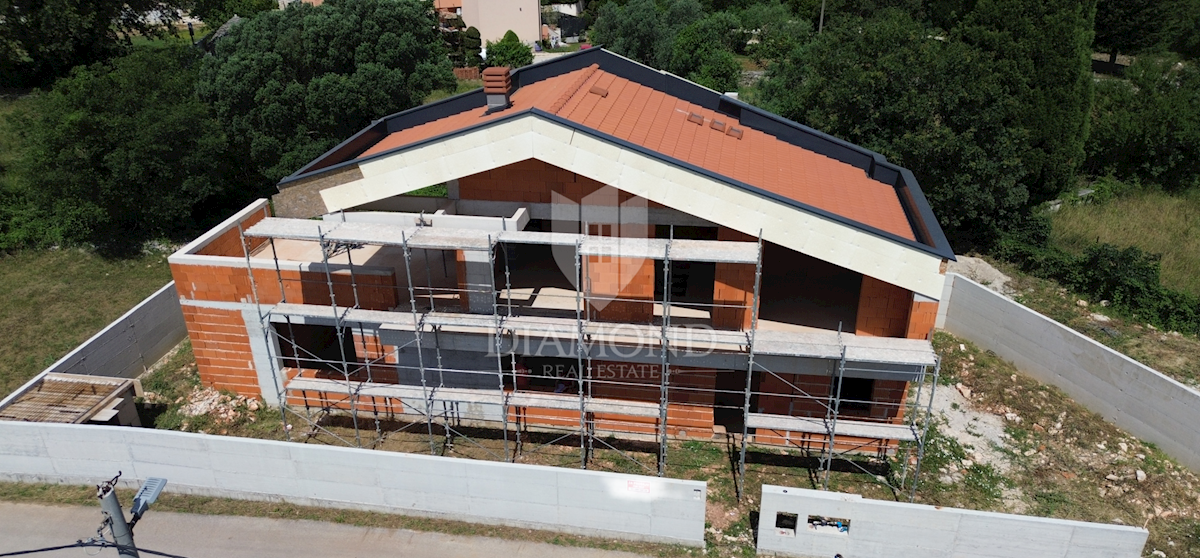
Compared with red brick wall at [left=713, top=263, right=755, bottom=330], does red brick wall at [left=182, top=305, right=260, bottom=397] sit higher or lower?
lower

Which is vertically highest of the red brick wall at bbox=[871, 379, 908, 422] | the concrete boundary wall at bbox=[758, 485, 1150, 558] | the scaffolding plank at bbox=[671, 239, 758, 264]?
the scaffolding plank at bbox=[671, 239, 758, 264]

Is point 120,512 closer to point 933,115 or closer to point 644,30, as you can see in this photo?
point 933,115

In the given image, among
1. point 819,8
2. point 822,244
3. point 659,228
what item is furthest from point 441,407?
point 819,8

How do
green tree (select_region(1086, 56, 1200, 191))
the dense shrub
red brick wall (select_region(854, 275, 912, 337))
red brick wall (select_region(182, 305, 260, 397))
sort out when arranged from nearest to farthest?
red brick wall (select_region(854, 275, 912, 337)) < red brick wall (select_region(182, 305, 260, 397)) < the dense shrub < green tree (select_region(1086, 56, 1200, 191))

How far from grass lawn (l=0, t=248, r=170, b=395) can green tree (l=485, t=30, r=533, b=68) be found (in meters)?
28.4

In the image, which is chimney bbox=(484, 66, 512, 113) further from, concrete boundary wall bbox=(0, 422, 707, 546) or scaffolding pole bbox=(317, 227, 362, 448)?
concrete boundary wall bbox=(0, 422, 707, 546)

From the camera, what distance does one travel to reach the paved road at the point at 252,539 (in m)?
13.8

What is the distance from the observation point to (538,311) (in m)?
16.6

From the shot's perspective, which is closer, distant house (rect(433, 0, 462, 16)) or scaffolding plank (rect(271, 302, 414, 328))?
scaffolding plank (rect(271, 302, 414, 328))

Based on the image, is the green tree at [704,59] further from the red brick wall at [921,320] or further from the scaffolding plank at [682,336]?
the scaffolding plank at [682,336]

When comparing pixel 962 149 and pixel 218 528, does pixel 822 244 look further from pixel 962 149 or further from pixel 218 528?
pixel 218 528

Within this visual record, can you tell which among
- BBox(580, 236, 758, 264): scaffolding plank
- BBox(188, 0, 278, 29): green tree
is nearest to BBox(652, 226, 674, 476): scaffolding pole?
BBox(580, 236, 758, 264): scaffolding plank

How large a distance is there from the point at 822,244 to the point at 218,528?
1337 centimetres

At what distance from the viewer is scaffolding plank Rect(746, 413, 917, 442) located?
47.8 feet
